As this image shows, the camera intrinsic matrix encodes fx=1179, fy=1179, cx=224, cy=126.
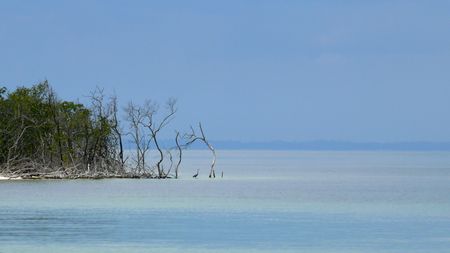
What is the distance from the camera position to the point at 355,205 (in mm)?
52438

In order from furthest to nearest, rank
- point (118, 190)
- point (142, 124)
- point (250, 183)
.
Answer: point (250, 183), point (142, 124), point (118, 190)

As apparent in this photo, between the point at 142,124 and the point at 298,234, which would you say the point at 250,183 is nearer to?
the point at 142,124

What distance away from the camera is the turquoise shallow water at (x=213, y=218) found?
33.8 m

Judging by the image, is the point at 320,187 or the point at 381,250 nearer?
the point at 381,250

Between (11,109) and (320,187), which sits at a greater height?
(11,109)

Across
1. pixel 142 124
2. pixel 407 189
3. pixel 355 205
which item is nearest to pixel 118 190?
pixel 142 124

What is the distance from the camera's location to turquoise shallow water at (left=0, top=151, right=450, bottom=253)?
111 feet

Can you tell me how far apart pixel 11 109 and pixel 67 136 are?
3.65 meters

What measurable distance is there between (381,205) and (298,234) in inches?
641

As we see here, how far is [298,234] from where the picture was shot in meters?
37.2

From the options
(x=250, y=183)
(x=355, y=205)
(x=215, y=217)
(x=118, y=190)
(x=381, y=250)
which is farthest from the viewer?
(x=250, y=183)

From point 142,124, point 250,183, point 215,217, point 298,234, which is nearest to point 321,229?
point 298,234

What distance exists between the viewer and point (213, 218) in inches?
1724

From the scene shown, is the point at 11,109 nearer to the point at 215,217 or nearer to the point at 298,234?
the point at 215,217
